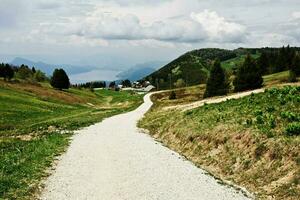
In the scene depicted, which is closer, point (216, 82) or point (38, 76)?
point (216, 82)

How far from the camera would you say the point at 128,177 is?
22.5 m

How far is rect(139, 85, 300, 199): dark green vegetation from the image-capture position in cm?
2025

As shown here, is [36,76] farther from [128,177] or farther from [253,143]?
[128,177]

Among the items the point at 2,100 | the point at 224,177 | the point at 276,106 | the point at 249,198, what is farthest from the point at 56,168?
the point at 2,100

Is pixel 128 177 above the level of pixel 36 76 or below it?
below

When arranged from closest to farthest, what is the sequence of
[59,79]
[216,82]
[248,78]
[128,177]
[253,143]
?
1. [128,177]
2. [253,143]
3. [248,78]
4. [216,82]
5. [59,79]

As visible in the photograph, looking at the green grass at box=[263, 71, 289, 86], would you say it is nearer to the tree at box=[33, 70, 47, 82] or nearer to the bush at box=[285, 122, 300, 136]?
the bush at box=[285, 122, 300, 136]

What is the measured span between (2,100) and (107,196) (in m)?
76.5

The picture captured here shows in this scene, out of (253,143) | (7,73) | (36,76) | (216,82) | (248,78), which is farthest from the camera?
(36,76)

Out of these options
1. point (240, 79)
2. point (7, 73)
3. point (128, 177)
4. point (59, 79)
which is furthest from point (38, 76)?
point (128, 177)

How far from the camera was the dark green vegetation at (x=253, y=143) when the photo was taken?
20250 mm

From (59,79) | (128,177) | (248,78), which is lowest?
(128,177)

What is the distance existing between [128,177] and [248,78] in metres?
78.1

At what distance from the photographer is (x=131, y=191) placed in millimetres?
19469
